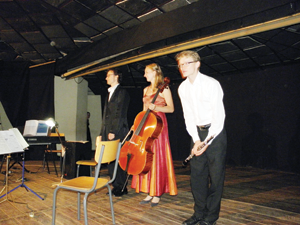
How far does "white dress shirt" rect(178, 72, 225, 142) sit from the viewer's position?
2.02 meters

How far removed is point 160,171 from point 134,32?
319 centimetres

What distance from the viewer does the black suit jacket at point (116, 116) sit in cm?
332

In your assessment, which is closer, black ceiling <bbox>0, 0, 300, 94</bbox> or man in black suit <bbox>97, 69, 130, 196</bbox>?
man in black suit <bbox>97, 69, 130, 196</bbox>

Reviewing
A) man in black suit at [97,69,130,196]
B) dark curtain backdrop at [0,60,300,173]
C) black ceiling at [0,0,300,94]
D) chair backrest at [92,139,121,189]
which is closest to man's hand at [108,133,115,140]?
man in black suit at [97,69,130,196]

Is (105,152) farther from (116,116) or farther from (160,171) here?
(116,116)

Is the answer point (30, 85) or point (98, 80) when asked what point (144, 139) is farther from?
point (98, 80)

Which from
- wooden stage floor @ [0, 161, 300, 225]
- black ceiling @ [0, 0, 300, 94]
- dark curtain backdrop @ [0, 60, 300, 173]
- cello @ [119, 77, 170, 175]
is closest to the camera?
wooden stage floor @ [0, 161, 300, 225]

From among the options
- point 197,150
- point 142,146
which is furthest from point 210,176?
point 142,146

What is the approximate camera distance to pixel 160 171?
2861mm

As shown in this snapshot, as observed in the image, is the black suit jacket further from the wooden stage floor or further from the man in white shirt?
the man in white shirt

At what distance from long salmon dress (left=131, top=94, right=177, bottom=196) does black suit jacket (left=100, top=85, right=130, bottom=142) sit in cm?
50

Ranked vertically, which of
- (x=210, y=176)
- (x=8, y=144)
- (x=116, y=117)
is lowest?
(x=210, y=176)

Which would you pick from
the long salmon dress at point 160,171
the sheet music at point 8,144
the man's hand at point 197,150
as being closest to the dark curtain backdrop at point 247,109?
the long salmon dress at point 160,171

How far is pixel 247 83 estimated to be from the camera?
6453mm
